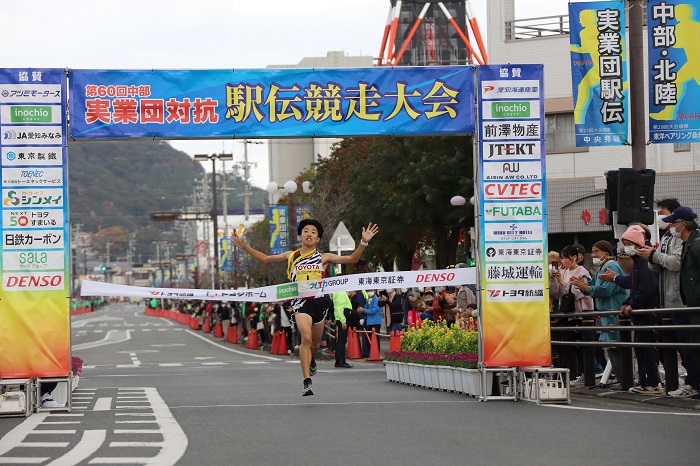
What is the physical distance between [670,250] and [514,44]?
27830mm

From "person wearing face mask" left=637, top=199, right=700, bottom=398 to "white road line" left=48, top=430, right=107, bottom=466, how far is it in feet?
20.9

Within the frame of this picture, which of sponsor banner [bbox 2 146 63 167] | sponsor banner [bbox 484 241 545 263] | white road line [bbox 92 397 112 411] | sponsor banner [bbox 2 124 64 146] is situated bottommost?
white road line [bbox 92 397 112 411]

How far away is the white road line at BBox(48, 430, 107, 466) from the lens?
8.94m

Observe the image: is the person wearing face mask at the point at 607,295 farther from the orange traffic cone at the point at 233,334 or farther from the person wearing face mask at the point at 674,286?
the orange traffic cone at the point at 233,334

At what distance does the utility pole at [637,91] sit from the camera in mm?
17844

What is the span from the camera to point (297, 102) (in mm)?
14609

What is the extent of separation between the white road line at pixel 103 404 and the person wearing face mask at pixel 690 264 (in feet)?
21.6

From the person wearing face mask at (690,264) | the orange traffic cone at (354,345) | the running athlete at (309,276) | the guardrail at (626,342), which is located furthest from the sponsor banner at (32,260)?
the orange traffic cone at (354,345)

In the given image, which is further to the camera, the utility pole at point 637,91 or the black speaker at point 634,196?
the utility pole at point 637,91

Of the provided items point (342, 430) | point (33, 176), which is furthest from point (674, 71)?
point (342, 430)

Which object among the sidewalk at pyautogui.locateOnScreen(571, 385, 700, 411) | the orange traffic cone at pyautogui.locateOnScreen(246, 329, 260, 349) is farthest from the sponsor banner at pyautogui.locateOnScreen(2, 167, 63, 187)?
the orange traffic cone at pyautogui.locateOnScreen(246, 329, 260, 349)

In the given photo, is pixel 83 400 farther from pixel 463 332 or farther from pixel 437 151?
pixel 437 151

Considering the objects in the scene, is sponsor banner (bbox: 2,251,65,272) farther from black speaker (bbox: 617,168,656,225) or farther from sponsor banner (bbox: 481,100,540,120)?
black speaker (bbox: 617,168,656,225)

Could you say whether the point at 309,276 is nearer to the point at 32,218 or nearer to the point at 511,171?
the point at 511,171
